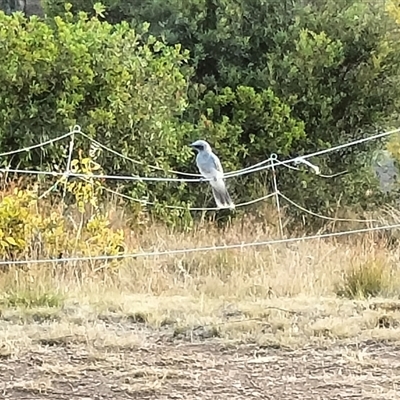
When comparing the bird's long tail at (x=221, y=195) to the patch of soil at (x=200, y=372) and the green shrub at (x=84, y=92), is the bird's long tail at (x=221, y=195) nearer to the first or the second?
the patch of soil at (x=200, y=372)

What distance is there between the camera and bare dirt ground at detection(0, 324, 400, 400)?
404 cm

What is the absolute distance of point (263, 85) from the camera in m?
9.12

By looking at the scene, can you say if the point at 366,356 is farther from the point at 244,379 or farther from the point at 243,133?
the point at 243,133

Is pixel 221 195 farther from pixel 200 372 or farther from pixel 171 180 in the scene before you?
pixel 200 372

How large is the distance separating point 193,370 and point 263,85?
518 cm

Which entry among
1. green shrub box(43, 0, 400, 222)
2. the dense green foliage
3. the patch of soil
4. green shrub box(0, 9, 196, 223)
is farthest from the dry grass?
green shrub box(43, 0, 400, 222)

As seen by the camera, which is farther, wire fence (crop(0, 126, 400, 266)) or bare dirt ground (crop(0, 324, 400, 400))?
wire fence (crop(0, 126, 400, 266))

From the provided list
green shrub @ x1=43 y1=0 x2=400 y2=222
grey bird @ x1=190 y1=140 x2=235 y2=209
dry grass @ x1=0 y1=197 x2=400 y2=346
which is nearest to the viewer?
dry grass @ x1=0 y1=197 x2=400 y2=346

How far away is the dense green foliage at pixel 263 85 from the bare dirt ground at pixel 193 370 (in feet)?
11.4

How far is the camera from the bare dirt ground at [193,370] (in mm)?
4035

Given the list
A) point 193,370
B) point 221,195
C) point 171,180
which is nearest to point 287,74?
point 171,180

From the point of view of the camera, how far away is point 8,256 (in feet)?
21.1

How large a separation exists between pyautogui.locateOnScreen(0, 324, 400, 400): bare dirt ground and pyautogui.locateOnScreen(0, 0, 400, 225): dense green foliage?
3467mm

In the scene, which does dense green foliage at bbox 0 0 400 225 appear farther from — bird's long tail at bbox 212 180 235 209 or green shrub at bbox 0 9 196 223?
bird's long tail at bbox 212 180 235 209
